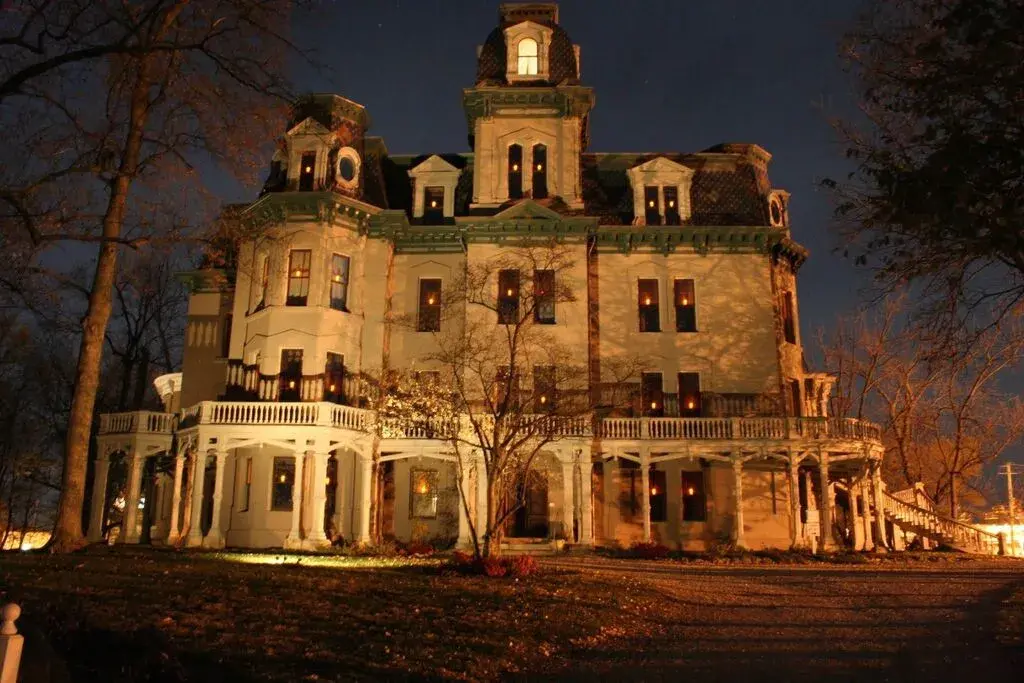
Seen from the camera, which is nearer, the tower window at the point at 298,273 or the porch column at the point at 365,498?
the porch column at the point at 365,498

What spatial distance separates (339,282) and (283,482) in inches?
316

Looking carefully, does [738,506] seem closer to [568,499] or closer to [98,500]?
[568,499]

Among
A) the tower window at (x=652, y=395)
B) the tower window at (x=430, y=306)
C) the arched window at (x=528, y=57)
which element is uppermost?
the arched window at (x=528, y=57)

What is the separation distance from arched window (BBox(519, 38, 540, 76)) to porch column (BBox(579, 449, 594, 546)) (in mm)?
16938

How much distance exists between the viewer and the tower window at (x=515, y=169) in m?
33.8

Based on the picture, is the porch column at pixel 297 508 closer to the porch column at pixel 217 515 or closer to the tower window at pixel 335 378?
the porch column at pixel 217 515

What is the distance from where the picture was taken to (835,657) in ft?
35.6

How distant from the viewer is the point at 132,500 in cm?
2911

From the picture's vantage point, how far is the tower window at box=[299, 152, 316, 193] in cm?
3195

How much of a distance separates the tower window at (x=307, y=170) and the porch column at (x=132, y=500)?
12.1 meters

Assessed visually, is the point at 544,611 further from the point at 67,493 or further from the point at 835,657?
the point at 67,493

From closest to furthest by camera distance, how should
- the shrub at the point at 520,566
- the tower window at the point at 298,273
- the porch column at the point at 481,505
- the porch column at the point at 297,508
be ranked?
the shrub at the point at 520,566 → the porch column at the point at 297,508 → the porch column at the point at 481,505 → the tower window at the point at 298,273

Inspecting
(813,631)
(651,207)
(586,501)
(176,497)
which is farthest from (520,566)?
(651,207)

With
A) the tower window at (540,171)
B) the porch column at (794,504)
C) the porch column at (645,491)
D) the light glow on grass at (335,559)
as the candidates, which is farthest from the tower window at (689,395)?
the light glow on grass at (335,559)
